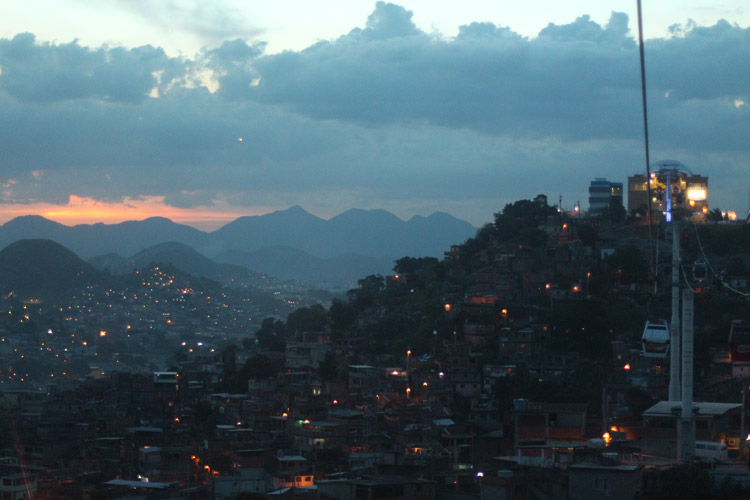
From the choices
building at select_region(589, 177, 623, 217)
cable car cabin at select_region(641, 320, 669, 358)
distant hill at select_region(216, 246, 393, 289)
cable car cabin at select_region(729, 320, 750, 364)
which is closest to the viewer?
cable car cabin at select_region(729, 320, 750, 364)

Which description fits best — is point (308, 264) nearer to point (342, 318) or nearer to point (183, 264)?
point (183, 264)

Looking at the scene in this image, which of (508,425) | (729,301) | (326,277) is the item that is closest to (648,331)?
(508,425)

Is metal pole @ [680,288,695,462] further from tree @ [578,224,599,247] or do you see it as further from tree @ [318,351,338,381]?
tree @ [578,224,599,247]

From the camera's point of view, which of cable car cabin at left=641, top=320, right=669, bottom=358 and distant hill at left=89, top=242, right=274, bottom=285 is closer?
cable car cabin at left=641, top=320, right=669, bottom=358

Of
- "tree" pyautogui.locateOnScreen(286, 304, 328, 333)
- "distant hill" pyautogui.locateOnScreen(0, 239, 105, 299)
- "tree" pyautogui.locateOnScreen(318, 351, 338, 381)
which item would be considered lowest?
"tree" pyautogui.locateOnScreen(318, 351, 338, 381)

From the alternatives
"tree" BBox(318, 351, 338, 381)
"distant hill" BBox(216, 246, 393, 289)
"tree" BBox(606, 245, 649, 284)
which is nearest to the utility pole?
"tree" BBox(318, 351, 338, 381)

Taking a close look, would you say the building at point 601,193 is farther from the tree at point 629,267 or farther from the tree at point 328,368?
the tree at point 328,368

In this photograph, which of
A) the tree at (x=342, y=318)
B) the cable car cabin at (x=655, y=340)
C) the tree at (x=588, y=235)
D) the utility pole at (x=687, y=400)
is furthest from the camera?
the tree at (x=342, y=318)

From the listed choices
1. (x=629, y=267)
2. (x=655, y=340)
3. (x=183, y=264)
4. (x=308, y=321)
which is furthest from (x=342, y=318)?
(x=183, y=264)

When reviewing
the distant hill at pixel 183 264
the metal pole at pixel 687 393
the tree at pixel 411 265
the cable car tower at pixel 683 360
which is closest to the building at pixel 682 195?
the tree at pixel 411 265

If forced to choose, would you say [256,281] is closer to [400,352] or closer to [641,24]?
[400,352]
